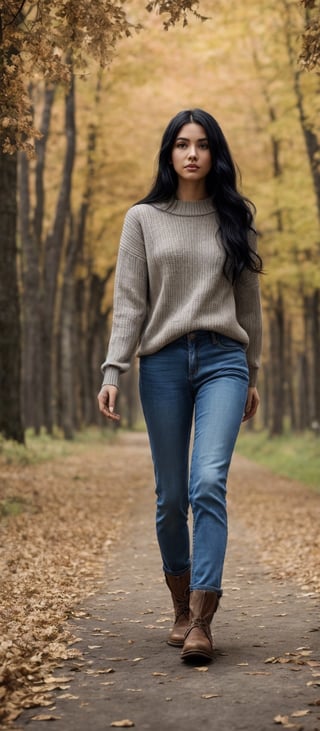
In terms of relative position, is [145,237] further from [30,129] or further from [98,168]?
[98,168]

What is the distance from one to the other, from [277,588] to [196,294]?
3.11 metres

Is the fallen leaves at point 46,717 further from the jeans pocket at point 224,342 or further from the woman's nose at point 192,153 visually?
the woman's nose at point 192,153

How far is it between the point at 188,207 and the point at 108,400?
1.02 meters

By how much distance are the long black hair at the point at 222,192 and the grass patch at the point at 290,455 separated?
1258 centimetres

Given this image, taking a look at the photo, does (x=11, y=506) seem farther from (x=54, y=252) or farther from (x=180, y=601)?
(x=54, y=252)

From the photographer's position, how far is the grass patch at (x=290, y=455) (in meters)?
19.7

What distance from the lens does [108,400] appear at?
4547mm

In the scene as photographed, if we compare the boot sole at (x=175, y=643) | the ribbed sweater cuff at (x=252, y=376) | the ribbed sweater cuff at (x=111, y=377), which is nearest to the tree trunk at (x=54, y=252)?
the ribbed sweater cuff at (x=252, y=376)

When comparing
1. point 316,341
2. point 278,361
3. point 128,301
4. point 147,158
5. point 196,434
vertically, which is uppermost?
point 147,158

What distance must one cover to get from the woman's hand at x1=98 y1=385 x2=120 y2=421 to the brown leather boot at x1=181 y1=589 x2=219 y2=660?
2.89 ft

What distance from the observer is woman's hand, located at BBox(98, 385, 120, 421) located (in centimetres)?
450

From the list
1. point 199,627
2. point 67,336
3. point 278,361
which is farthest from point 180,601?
point 278,361

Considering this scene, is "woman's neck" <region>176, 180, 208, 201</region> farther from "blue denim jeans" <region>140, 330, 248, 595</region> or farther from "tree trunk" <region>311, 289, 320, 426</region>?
"tree trunk" <region>311, 289, 320, 426</region>

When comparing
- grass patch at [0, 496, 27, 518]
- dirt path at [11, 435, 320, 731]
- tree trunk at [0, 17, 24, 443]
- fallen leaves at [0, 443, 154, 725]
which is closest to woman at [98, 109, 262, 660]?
dirt path at [11, 435, 320, 731]
